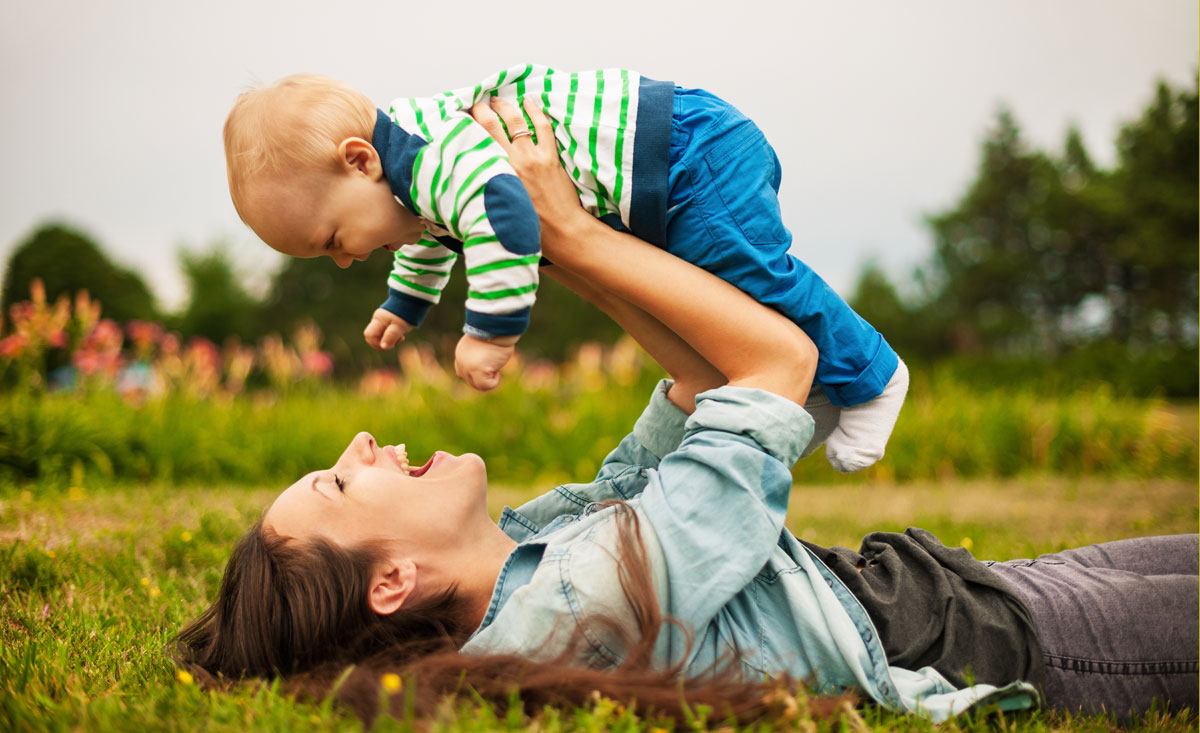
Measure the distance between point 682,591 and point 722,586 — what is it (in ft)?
0.29

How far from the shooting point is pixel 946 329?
34625 mm

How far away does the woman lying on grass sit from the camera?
1959 mm

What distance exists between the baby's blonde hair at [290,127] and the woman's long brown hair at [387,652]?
93 centimetres

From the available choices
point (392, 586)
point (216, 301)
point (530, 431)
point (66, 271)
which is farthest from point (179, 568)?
point (216, 301)

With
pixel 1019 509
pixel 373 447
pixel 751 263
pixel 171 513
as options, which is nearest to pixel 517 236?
pixel 751 263

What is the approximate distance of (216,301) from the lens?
26156mm

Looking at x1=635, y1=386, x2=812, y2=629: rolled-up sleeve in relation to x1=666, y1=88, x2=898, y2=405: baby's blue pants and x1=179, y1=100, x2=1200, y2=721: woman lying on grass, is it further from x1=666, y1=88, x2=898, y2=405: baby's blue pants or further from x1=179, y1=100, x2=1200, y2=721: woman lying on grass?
x1=666, y1=88, x2=898, y2=405: baby's blue pants

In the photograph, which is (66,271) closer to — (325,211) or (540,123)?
(325,211)

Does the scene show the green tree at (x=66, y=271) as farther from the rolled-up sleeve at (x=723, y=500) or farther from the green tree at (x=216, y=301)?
the rolled-up sleeve at (x=723, y=500)

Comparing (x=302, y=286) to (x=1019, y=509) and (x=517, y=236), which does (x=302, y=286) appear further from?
(x=517, y=236)

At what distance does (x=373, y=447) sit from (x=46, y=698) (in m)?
0.93

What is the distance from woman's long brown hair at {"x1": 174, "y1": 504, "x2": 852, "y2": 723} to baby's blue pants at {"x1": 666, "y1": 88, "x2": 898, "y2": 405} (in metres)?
0.66

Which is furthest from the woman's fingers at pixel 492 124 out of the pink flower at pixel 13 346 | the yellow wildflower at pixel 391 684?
the pink flower at pixel 13 346

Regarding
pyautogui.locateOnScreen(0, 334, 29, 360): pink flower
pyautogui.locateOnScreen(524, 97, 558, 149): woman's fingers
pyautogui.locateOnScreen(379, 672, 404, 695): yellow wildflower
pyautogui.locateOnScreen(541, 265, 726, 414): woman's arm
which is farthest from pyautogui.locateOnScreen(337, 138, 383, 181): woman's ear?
pyautogui.locateOnScreen(0, 334, 29, 360): pink flower
